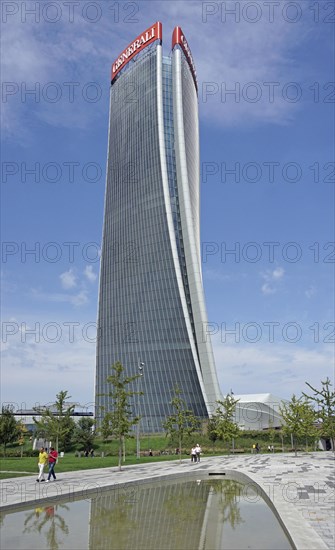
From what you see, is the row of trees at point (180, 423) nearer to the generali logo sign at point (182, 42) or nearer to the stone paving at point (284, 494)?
the stone paving at point (284, 494)

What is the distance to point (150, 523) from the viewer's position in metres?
14.4

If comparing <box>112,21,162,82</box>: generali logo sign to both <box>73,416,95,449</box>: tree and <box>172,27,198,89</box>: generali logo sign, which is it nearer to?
<box>172,27,198,89</box>: generali logo sign

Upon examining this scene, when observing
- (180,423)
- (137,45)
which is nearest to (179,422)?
(180,423)

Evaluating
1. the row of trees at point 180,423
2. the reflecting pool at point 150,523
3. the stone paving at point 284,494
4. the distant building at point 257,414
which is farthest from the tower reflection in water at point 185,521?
the distant building at point 257,414

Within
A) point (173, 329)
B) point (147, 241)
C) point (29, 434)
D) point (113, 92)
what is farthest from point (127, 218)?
point (29, 434)

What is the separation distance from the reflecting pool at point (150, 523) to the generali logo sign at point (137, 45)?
104 meters

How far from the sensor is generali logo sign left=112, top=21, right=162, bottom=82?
106438mm

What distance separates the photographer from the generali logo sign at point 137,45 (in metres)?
106

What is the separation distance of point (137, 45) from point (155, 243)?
2008 inches

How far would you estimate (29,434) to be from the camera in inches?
3332

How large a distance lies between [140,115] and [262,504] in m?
96.4

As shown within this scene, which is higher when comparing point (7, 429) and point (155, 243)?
point (155, 243)

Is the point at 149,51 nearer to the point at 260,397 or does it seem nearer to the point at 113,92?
the point at 113,92

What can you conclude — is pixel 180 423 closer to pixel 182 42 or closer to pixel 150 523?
pixel 150 523
